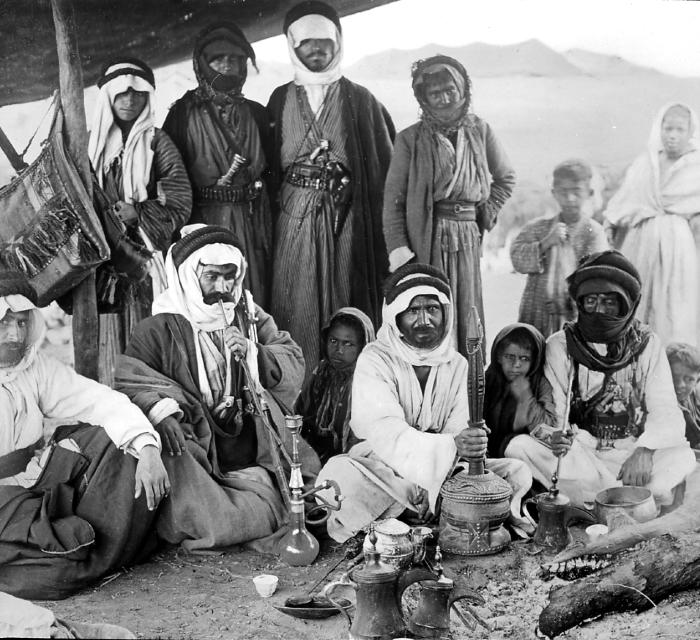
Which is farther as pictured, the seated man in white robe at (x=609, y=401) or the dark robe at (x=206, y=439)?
the seated man in white robe at (x=609, y=401)

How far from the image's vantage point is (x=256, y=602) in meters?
4.47

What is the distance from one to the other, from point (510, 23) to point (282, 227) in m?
1.79

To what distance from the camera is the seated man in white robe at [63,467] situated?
14.7 ft

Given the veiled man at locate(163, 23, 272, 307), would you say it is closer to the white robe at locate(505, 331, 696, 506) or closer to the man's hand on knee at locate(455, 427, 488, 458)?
the man's hand on knee at locate(455, 427, 488, 458)

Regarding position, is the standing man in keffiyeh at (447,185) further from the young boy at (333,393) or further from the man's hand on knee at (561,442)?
the man's hand on knee at (561,442)

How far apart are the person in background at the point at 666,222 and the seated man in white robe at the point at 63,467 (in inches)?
118

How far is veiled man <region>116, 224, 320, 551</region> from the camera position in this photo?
188 inches

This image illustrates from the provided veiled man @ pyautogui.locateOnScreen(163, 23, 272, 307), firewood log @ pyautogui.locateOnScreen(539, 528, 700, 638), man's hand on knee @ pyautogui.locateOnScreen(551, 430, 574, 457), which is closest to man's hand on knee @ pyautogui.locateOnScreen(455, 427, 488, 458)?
man's hand on knee @ pyautogui.locateOnScreen(551, 430, 574, 457)

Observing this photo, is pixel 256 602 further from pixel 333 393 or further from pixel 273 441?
pixel 333 393

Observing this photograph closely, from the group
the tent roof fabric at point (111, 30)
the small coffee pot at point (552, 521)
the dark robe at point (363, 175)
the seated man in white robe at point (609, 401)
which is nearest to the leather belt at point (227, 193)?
the dark robe at point (363, 175)

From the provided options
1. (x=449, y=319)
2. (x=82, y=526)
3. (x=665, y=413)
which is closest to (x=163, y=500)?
(x=82, y=526)

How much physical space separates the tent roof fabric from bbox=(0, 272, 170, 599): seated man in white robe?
45.0 inches

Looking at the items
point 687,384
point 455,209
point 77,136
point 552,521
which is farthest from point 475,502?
point 77,136

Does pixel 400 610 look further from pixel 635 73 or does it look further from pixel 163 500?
pixel 635 73
